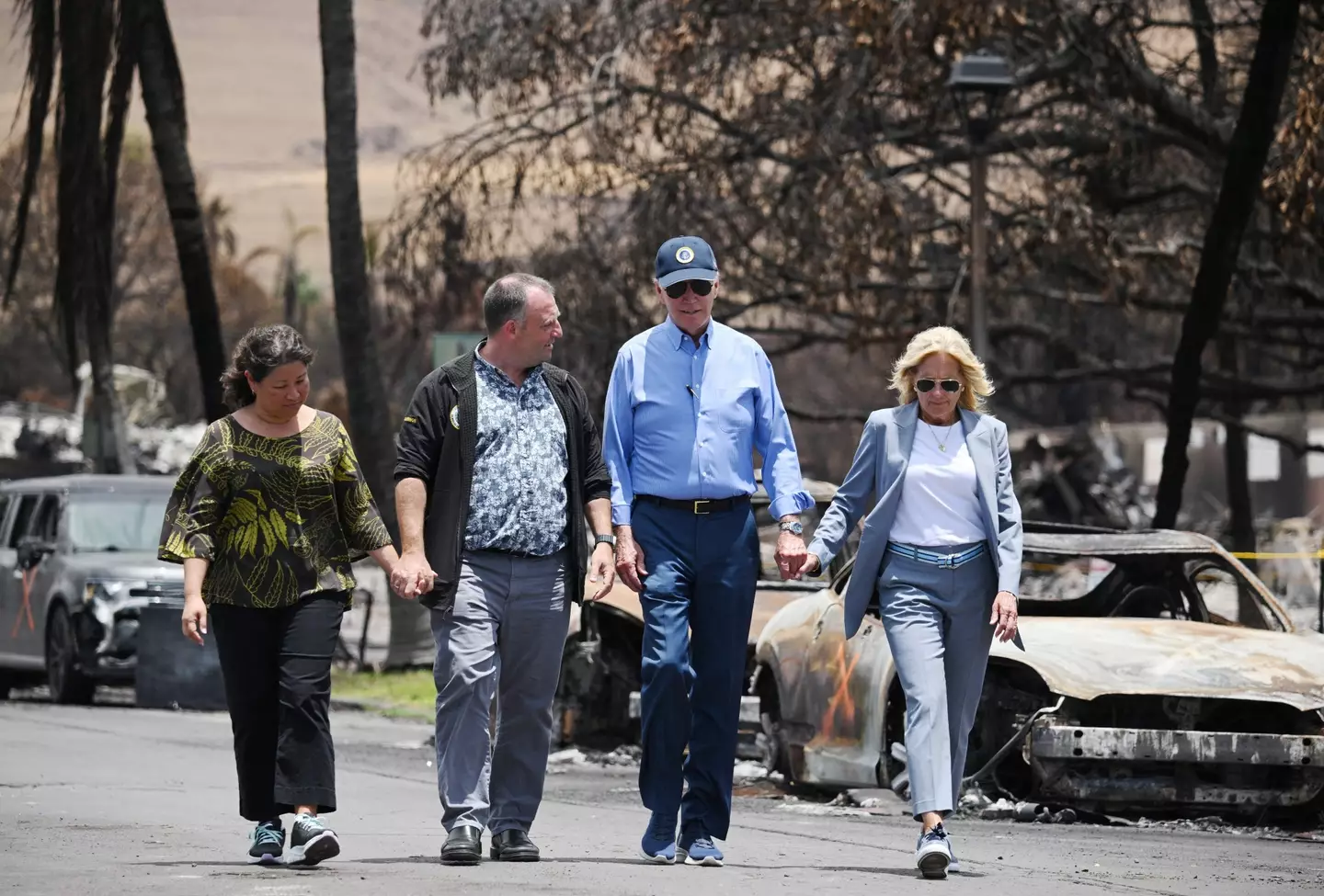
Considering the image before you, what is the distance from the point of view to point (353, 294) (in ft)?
70.1

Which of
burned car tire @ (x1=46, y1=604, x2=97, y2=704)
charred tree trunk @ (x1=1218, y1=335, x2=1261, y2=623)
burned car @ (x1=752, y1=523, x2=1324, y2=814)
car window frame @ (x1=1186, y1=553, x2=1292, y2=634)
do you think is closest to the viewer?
burned car @ (x1=752, y1=523, x2=1324, y2=814)

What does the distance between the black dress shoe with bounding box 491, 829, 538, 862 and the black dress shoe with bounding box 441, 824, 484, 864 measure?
160 millimetres

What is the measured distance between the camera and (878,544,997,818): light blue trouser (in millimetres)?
7773

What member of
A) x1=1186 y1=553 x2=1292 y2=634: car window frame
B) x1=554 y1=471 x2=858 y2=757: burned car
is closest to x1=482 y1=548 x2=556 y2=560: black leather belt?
x1=1186 y1=553 x2=1292 y2=634: car window frame

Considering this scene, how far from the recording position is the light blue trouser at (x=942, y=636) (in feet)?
25.5

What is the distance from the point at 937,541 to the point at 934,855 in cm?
109

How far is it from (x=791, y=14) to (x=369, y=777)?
10977 mm

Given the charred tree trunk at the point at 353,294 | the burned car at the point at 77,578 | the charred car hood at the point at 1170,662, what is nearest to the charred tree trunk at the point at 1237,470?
the charred tree trunk at the point at 353,294

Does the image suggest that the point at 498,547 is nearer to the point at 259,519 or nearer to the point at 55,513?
the point at 259,519

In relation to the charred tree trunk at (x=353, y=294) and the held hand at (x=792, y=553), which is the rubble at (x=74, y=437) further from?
the held hand at (x=792, y=553)

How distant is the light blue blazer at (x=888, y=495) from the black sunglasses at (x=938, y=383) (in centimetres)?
9

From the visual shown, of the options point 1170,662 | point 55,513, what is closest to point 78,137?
point 55,513

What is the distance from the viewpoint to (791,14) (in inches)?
829

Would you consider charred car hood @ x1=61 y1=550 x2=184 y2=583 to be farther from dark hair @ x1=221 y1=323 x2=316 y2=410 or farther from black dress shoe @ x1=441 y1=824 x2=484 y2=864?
black dress shoe @ x1=441 y1=824 x2=484 y2=864
